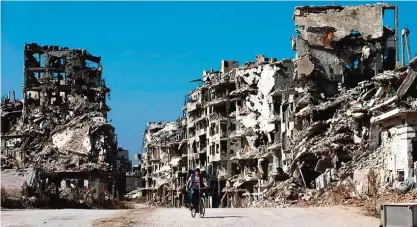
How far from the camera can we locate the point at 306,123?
5509 centimetres

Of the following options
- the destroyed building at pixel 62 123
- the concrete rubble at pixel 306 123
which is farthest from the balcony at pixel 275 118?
the destroyed building at pixel 62 123

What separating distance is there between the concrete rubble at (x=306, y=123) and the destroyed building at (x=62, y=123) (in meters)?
14.7

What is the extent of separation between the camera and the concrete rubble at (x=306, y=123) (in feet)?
113

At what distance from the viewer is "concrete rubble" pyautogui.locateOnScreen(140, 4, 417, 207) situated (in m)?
34.4

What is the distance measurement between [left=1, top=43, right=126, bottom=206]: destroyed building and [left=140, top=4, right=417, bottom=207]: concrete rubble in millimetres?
14742

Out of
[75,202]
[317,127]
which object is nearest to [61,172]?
[75,202]

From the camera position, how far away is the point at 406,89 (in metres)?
33.7

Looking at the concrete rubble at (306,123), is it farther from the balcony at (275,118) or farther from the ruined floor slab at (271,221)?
the ruined floor slab at (271,221)

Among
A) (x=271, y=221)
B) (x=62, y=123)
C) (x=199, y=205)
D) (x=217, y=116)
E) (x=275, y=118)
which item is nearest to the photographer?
(x=271, y=221)

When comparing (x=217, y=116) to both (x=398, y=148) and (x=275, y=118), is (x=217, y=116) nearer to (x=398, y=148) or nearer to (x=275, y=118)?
(x=275, y=118)

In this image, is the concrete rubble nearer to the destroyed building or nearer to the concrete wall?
the concrete wall

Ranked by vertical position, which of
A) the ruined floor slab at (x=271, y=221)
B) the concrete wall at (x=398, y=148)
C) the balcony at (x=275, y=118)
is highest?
the balcony at (x=275, y=118)

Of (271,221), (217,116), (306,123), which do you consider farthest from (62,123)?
(271,221)

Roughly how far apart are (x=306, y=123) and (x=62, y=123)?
33.3 metres
